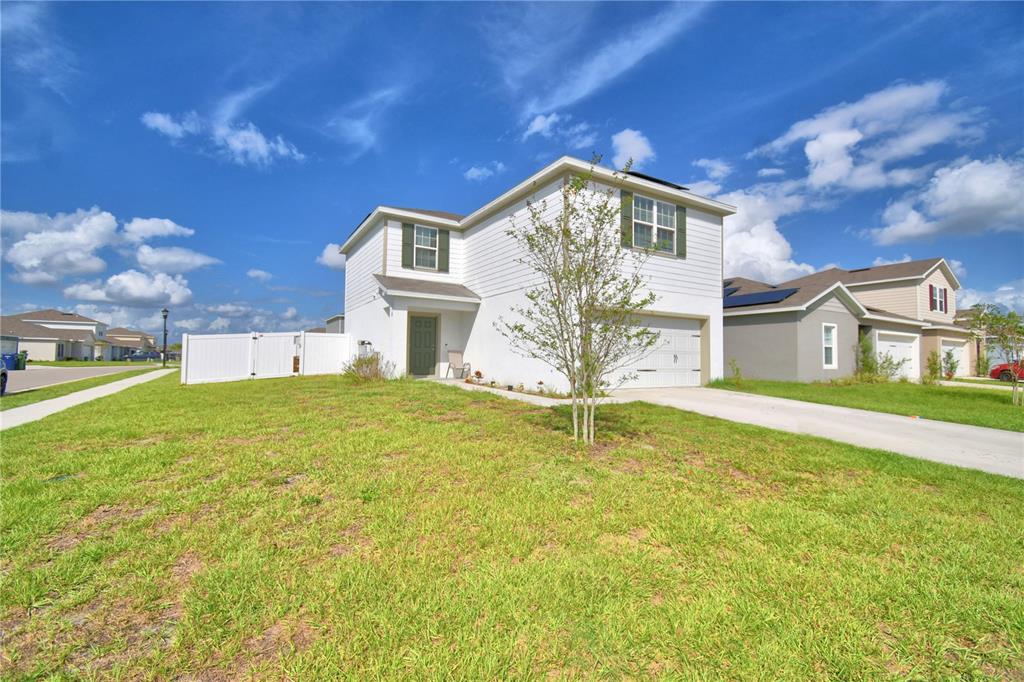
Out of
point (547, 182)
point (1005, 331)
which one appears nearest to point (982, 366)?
point (1005, 331)

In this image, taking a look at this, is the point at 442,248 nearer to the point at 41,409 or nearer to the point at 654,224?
the point at 654,224

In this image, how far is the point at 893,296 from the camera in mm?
23188

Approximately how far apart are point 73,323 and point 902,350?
274 ft

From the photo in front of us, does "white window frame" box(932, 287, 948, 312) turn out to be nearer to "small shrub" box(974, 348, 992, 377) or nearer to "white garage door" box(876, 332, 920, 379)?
"small shrub" box(974, 348, 992, 377)

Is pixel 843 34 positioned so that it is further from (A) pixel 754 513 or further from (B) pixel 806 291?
(A) pixel 754 513

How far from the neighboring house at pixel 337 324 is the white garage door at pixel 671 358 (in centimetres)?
1464

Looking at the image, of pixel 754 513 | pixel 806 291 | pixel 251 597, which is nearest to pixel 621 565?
pixel 754 513

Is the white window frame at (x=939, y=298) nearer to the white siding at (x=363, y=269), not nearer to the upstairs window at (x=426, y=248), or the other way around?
the upstairs window at (x=426, y=248)

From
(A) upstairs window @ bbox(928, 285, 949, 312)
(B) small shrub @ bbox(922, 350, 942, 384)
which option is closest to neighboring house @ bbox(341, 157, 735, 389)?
(B) small shrub @ bbox(922, 350, 942, 384)

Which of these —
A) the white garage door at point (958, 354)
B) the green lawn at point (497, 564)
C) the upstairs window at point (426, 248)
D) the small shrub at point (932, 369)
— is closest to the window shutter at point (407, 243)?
the upstairs window at point (426, 248)

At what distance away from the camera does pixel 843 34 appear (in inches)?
329

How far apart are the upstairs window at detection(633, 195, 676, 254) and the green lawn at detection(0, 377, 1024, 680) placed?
302 inches

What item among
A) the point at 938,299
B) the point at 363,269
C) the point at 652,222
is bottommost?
the point at 363,269

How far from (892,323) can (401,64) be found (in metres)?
22.2
